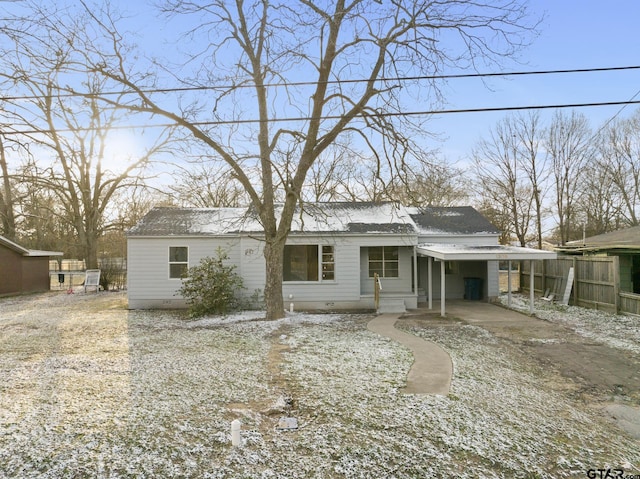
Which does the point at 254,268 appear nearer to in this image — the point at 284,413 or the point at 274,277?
the point at 274,277

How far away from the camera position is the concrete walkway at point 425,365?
6027mm

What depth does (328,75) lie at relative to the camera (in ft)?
36.6

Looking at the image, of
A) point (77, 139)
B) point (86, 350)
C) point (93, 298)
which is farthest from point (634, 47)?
point (77, 139)

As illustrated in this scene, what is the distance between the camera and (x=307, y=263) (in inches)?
576

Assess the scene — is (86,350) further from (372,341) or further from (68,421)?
(372,341)

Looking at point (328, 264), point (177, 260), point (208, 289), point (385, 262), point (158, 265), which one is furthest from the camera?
point (385, 262)

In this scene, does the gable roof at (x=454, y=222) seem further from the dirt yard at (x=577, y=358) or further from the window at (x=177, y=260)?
the window at (x=177, y=260)

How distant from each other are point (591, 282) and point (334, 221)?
955 centimetres

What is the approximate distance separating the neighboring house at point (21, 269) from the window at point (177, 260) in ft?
33.5

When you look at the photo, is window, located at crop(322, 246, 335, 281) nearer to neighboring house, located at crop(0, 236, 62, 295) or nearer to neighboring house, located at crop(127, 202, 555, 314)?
neighboring house, located at crop(127, 202, 555, 314)

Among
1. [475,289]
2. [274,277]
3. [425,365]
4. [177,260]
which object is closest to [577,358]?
[425,365]

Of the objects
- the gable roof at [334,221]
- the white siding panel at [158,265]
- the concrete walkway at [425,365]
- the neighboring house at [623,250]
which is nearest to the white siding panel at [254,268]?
the gable roof at [334,221]

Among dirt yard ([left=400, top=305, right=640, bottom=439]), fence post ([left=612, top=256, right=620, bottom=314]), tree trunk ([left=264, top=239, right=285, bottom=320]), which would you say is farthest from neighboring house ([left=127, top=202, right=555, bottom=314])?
fence post ([left=612, top=256, right=620, bottom=314])

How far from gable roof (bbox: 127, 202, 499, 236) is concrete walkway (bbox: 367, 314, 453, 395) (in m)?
4.95
